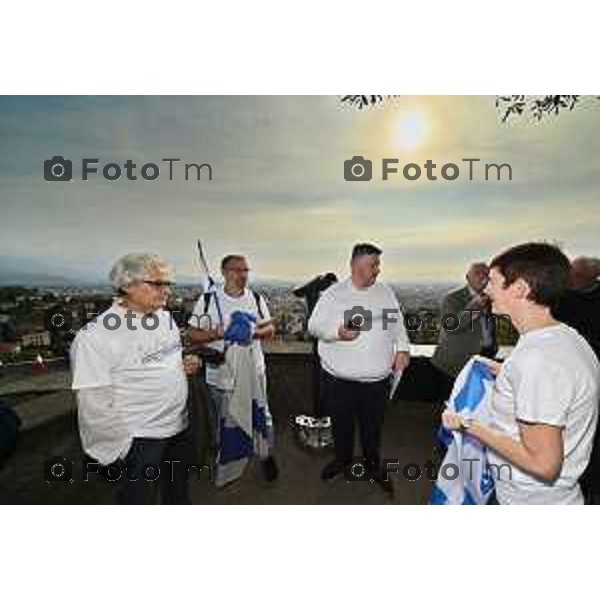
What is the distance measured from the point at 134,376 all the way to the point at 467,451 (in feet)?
3.64

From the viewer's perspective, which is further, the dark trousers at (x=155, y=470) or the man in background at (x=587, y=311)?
the dark trousers at (x=155, y=470)

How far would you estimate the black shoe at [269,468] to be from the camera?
259 cm

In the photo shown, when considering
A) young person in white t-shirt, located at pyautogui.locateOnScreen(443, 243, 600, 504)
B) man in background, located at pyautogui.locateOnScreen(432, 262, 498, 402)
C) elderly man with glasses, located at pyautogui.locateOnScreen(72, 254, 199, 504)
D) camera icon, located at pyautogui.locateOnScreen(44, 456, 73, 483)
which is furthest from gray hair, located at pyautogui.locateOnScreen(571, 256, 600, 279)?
camera icon, located at pyautogui.locateOnScreen(44, 456, 73, 483)

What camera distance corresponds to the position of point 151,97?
239cm

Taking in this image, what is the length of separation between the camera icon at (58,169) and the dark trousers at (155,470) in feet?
2.99

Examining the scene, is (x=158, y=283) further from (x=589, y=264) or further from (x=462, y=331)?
(x=589, y=264)

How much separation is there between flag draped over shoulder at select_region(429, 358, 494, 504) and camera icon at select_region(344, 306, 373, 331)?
14.1 inches

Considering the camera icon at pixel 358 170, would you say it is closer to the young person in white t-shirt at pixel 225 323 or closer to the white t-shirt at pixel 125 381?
the young person in white t-shirt at pixel 225 323

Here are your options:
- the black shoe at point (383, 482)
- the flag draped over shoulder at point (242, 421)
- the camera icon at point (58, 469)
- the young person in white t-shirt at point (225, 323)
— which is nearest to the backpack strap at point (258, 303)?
the young person in white t-shirt at point (225, 323)

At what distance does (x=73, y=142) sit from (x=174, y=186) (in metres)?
0.36

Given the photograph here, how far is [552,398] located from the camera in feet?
6.01

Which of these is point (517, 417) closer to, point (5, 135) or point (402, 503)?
point (402, 503)

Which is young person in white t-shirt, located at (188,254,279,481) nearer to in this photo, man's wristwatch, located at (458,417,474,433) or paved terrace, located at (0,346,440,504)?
paved terrace, located at (0,346,440,504)
